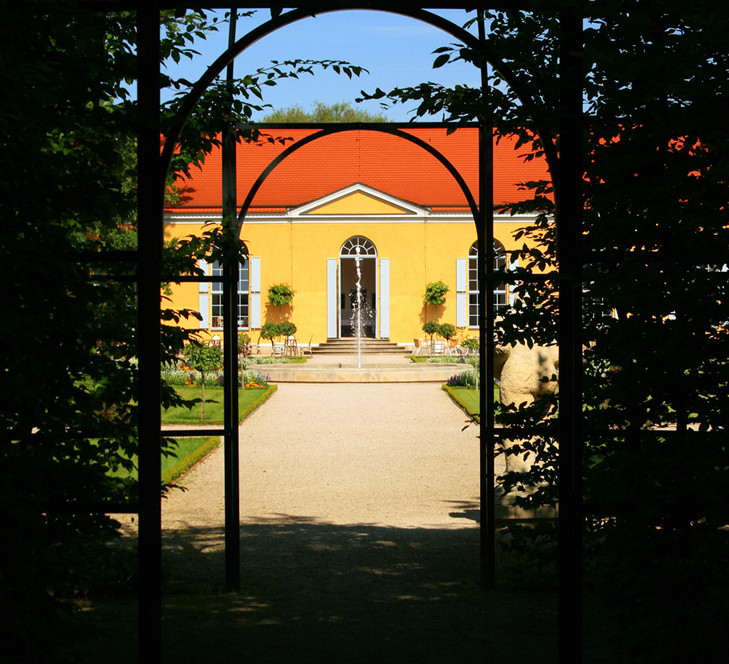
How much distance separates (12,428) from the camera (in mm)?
3148

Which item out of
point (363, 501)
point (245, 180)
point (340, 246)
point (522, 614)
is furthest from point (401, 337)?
point (522, 614)

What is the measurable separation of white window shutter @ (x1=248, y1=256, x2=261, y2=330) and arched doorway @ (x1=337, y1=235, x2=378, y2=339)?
262 cm

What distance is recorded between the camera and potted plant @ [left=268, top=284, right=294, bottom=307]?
27.7m

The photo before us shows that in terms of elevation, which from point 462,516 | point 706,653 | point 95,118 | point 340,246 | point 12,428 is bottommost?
point 462,516

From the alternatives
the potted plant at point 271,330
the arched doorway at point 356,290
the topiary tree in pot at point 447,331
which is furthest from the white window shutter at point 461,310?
the potted plant at point 271,330

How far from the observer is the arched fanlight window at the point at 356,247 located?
93.9 feet

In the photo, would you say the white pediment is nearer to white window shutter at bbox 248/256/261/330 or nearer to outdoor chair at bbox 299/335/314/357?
white window shutter at bbox 248/256/261/330

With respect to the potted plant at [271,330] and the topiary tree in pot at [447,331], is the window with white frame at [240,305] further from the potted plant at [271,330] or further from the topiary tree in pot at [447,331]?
the topiary tree in pot at [447,331]

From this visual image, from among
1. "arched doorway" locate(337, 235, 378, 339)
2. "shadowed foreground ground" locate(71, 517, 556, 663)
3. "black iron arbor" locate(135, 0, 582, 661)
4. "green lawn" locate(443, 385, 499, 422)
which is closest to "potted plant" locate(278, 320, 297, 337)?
"arched doorway" locate(337, 235, 378, 339)

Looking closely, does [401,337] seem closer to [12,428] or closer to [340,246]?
[340,246]

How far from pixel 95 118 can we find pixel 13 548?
1.53m

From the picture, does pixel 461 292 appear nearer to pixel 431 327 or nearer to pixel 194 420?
pixel 431 327

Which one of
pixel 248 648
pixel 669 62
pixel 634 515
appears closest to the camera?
pixel 669 62

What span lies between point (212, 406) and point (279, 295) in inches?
494
